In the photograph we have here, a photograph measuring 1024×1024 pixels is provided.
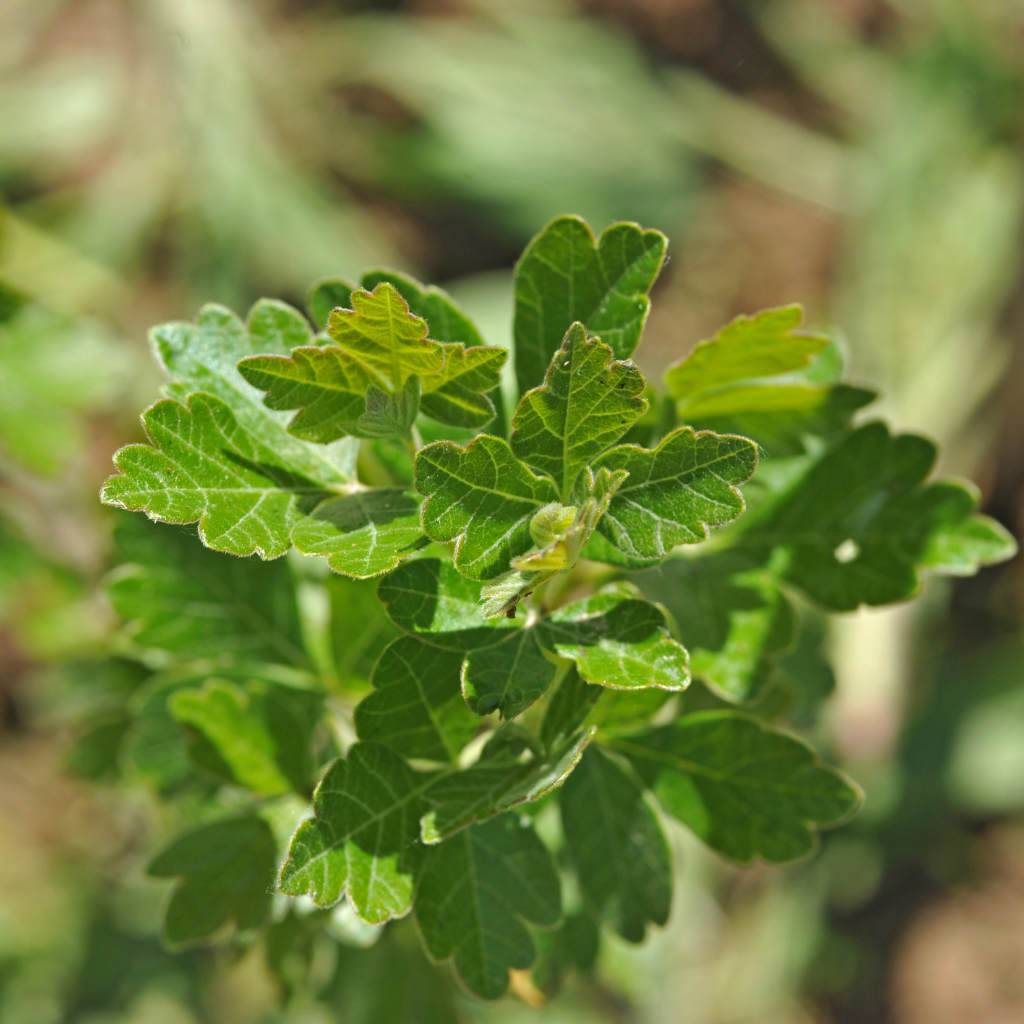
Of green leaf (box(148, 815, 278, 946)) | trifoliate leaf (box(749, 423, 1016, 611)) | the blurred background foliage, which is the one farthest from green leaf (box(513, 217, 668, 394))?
the blurred background foliage

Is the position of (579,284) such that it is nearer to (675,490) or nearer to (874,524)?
(675,490)

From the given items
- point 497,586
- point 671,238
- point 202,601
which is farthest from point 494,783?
point 671,238

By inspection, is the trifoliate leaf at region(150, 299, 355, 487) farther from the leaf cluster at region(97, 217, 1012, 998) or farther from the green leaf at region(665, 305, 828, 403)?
the green leaf at region(665, 305, 828, 403)

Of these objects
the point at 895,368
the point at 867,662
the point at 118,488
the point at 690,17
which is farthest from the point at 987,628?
the point at 118,488

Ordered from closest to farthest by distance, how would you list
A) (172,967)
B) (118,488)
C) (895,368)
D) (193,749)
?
1. (118,488)
2. (193,749)
3. (172,967)
4. (895,368)

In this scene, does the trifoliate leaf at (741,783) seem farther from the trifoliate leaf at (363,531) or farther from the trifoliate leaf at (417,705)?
the trifoliate leaf at (363,531)

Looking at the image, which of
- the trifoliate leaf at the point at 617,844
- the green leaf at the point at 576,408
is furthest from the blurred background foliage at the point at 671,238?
the green leaf at the point at 576,408

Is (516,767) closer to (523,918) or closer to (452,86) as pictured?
(523,918)
